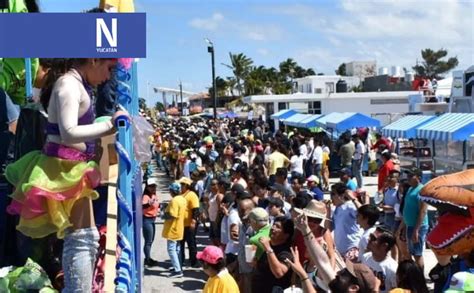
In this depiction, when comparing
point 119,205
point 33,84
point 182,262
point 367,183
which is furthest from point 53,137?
point 367,183

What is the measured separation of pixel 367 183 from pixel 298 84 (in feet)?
153

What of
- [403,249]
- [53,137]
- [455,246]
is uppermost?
[53,137]

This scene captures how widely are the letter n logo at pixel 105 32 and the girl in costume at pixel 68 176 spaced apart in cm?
39

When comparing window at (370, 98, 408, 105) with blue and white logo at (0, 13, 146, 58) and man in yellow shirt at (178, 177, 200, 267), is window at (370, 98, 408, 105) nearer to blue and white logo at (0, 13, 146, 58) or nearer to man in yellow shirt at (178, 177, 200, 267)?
man in yellow shirt at (178, 177, 200, 267)

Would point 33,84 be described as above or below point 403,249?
above

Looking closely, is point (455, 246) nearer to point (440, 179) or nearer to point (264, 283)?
point (440, 179)

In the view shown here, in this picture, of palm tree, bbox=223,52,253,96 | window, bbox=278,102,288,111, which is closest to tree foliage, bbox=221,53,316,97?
palm tree, bbox=223,52,253,96

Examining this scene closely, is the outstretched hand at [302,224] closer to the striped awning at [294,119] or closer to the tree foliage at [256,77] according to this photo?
the striped awning at [294,119]

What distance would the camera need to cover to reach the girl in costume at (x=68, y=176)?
275cm

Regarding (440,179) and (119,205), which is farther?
(440,179)

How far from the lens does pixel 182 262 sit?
36.4ft

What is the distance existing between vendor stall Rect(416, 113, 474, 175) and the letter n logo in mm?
11080

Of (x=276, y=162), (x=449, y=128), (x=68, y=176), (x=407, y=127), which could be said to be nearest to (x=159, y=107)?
(x=407, y=127)

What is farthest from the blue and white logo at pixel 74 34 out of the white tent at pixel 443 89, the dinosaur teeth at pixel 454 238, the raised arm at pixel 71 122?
the white tent at pixel 443 89
